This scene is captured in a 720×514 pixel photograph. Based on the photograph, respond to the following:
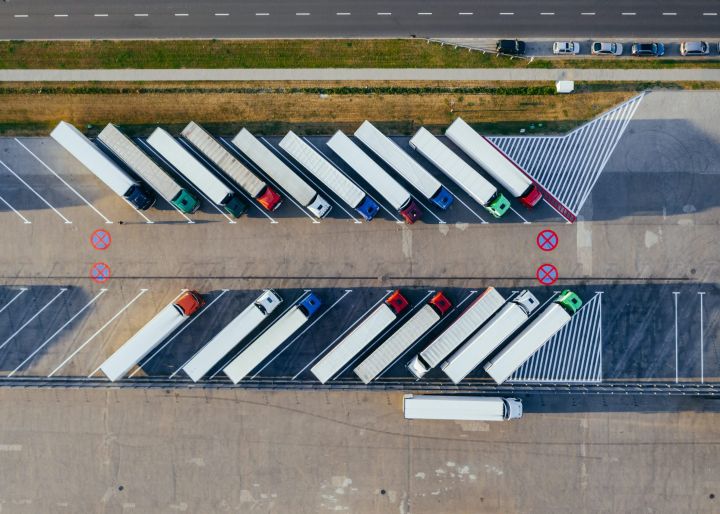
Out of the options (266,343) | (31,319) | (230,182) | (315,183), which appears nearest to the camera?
(266,343)

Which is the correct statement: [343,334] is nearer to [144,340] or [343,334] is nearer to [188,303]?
[188,303]

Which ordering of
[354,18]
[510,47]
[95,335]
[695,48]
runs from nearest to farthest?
1. [695,48]
2. [510,47]
3. [95,335]
4. [354,18]

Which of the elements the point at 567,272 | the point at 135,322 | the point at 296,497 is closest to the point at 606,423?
the point at 567,272

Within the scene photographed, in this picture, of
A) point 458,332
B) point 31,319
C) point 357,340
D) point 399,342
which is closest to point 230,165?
point 357,340

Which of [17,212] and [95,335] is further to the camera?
[17,212]

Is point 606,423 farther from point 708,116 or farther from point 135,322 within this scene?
point 135,322

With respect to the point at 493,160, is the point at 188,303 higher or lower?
lower

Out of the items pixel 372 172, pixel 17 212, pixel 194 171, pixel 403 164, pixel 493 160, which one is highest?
pixel 493 160
